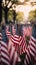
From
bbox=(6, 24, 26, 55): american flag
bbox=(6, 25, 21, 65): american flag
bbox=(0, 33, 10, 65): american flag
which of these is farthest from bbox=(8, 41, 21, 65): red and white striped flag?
bbox=(6, 24, 26, 55): american flag

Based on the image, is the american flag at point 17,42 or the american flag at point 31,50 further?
the american flag at point 31,50

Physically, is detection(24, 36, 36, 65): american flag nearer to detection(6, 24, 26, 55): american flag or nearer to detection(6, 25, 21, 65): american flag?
detection(6, 24, 26, 55): american flag

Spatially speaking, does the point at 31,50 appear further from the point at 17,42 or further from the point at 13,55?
the point at 13,55

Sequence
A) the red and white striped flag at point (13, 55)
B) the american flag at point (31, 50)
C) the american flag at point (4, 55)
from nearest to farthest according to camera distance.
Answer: the red and white striped flag at point (13, 55), the american flag at point (4, 55), the american flag at point (31, 50)

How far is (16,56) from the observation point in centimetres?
740

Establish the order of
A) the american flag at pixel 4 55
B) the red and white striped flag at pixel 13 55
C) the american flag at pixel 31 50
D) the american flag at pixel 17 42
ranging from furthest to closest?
the american flag at pixel 31 50
the american flag at pixel 17 42
the american flag at pixel 4 55
the red and white striped flag at pixel 13 55

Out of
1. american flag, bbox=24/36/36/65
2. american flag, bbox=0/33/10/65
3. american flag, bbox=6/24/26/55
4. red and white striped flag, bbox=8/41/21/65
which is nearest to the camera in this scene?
red and white striped flag, bbox=8/41/21/65

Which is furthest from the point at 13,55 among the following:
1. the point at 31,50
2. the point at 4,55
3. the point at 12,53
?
the point at 31,50

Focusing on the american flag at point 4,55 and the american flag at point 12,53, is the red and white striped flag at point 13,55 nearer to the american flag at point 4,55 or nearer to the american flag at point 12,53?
the american flag at point 12,53

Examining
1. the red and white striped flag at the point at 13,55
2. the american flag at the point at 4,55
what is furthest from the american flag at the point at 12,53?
the american flag at the point at 4,55

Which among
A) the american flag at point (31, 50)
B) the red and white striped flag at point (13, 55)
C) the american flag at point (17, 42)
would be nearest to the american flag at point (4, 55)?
the red and white striped flag at point (13, 55)

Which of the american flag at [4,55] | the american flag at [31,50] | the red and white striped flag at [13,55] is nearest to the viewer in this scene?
the red and white striped flag at [13,55]

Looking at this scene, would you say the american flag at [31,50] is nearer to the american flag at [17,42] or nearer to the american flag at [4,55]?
the american flag at [17,42]

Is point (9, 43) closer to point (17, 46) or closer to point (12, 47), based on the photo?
point (12, 47)
